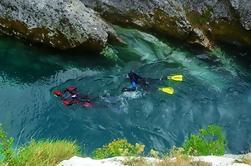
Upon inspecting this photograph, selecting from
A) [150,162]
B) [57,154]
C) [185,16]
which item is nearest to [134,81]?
[185,16]

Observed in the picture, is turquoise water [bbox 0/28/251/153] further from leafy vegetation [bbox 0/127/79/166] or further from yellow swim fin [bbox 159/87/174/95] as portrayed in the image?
leafy vegetation [bbox 0/127/79/166]

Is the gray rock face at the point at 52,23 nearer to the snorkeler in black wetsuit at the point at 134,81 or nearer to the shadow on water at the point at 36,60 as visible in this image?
the shadow on water at the point at 36,60

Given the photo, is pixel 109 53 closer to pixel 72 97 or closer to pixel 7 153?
pixel 72 97

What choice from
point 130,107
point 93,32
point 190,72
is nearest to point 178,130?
point 130,107

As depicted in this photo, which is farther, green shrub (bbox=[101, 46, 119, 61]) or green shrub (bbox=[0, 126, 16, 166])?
green shrub (bbox=[101, 46, 119, 61])

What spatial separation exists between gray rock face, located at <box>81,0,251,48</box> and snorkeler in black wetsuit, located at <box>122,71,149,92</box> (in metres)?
3.51

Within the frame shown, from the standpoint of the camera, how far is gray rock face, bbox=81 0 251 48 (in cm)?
1888

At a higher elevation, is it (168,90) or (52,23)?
(52,23)

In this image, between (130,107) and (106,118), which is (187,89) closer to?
(130,107)

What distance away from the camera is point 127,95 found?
51.5 feet

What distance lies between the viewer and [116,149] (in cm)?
809

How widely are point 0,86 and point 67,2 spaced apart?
3.99 m

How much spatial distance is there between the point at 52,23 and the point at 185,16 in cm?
537

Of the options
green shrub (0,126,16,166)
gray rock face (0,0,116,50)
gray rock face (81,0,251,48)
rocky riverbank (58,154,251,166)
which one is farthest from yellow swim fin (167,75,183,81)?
green shrub (0,126,16,166)
